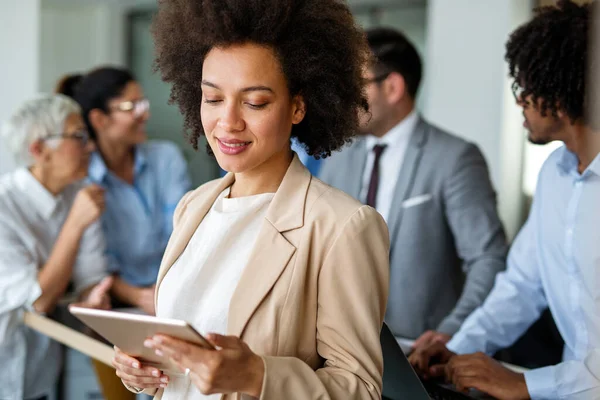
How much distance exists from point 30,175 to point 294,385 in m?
2.22

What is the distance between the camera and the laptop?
1612mm

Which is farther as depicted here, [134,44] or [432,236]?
[134,44]

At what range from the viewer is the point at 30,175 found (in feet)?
10.2

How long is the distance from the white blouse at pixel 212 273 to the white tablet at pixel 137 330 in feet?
0.35

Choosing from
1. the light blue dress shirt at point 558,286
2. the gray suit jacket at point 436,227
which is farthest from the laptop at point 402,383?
the gray suit jacket at point 436,227

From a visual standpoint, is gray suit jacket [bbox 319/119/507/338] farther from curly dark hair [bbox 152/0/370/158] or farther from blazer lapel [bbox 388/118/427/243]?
curly dark hair [bbox 152/0/370/158]

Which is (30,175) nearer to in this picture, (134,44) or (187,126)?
(187,126)

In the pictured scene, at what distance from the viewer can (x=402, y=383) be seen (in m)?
1.71

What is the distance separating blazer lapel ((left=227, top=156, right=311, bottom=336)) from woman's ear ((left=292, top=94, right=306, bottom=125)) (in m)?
0.12

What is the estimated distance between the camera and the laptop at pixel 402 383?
5.29ft

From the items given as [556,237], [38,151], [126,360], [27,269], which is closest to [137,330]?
[126,360]

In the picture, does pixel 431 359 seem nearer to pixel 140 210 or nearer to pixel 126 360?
pixel 126 360

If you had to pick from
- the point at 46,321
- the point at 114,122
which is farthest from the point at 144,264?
the point at 46,321

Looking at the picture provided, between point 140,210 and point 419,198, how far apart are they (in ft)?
5.20
